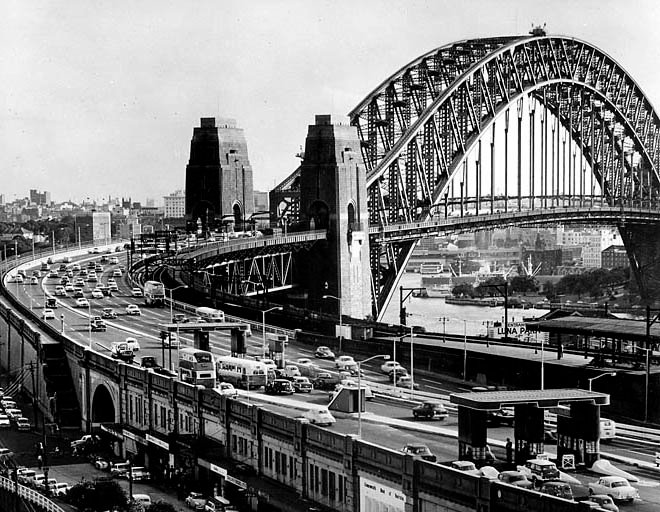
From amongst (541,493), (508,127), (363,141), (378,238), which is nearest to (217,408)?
(541,493)

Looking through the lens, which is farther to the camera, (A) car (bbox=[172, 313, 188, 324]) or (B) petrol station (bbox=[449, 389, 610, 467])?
(A) car (bbox=[172, 313, 188, 324])

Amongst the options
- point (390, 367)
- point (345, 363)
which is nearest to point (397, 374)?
point (390, 367)

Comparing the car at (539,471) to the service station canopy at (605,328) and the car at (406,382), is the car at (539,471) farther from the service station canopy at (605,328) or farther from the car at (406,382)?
the car at (406,382)

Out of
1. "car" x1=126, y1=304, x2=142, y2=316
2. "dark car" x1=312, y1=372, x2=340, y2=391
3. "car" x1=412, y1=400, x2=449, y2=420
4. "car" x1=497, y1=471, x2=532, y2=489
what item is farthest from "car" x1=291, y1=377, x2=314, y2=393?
"car" x1=126, y1=304, x2=142, y2=316

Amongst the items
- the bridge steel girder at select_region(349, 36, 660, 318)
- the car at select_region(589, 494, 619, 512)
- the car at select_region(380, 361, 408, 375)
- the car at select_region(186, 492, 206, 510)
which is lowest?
the car at select_region(186, 492, 206, 510)

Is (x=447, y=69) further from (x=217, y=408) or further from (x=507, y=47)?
(x=217, y=408)

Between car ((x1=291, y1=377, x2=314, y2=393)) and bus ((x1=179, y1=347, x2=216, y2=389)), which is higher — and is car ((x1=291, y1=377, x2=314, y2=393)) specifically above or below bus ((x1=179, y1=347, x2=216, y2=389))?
below

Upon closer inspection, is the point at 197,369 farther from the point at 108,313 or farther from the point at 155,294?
the point at 155,294

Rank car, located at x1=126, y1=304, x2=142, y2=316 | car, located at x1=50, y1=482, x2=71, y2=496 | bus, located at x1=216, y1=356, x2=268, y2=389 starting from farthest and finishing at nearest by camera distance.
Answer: car, located at x1=126, y1=304, x2=142, y2=316
bus, located at x1=216, y1=356, x2=268, y2=389
car, located at x1=50, y1=482, x2=71, y2=496

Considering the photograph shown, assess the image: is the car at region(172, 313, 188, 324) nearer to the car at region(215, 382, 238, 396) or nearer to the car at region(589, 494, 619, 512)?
the car at region(215, 382, 238, 396)
